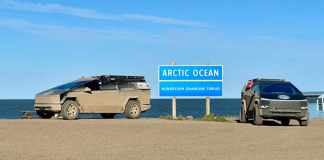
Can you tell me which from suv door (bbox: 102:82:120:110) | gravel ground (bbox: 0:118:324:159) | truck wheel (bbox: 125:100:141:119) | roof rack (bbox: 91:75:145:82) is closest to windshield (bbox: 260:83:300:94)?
gravel ground (bbox: 0:118:324:159)

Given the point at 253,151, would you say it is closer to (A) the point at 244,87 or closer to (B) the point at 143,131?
(B) the point at 143,131

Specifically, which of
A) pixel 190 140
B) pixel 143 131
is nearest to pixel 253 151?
pixel 190 140

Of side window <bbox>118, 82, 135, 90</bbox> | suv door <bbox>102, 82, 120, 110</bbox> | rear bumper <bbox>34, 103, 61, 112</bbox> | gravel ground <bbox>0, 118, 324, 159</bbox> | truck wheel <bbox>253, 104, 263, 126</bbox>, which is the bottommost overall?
gravel ground <bbox>0, 118, 324, 159</bbox>

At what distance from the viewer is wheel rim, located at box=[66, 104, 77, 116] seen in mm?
19734

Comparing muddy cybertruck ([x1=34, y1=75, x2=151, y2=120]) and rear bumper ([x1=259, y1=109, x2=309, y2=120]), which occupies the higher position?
muddy cybertruck ([x1=34, y1=75, x2=151, y2=120])

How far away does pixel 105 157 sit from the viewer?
35.0 ft

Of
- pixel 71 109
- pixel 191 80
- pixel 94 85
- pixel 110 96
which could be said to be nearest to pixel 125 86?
pixel 110 96

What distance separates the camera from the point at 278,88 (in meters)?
19.7

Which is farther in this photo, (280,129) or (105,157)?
(280,129)

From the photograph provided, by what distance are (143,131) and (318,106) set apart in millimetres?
17250

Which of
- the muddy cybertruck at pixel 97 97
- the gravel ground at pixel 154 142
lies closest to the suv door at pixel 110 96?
the muddy cybertruck at pixel 97 97

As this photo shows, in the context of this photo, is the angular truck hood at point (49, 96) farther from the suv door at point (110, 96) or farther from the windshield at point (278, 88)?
the windshield at point (278, 88)

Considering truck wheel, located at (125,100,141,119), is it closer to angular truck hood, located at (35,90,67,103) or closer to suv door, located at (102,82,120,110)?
suv door, located at (102,82,120,110)

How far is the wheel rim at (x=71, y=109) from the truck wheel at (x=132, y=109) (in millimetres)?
2479
